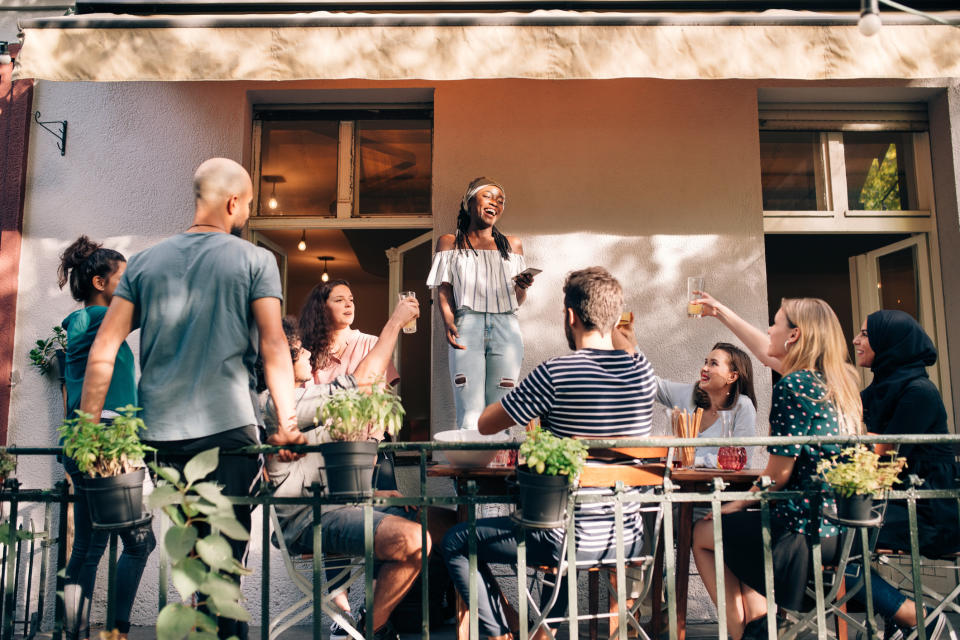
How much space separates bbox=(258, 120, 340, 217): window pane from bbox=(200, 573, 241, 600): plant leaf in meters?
3.40

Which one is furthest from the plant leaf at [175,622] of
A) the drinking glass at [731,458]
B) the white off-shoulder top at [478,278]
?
the white off-shoulder top at [478,278]

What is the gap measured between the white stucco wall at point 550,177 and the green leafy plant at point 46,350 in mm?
249

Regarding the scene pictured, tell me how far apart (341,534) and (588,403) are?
1134 mm

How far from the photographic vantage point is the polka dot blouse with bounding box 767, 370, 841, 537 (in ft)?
9.40

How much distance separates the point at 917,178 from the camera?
17.4 feet

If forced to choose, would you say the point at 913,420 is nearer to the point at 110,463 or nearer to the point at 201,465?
the point at 201,465

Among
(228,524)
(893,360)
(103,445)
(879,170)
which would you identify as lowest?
(228,524)

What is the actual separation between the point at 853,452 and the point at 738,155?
286cm

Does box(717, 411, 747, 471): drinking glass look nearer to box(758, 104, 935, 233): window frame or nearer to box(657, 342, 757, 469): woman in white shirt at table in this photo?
box(657, 342, 757, 469): woman in white shirt at table

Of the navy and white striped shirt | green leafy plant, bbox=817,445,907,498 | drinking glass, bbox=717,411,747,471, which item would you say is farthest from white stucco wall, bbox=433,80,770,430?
green leafy plant, bbox=817,445,907,498

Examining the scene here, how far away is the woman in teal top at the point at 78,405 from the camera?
2836 mm

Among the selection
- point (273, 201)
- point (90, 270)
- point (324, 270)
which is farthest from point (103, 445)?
point (324, 270)

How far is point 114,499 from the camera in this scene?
2414 mm

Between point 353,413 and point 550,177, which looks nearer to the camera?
point 353,413
